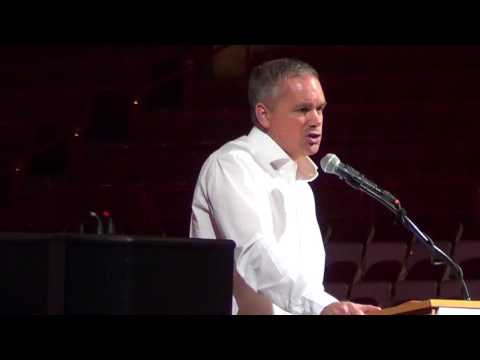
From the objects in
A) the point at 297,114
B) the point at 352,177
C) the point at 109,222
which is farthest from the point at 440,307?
the point at 109,222

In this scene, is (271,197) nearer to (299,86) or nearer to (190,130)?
(299,86)

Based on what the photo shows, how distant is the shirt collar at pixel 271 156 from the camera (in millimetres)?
2123

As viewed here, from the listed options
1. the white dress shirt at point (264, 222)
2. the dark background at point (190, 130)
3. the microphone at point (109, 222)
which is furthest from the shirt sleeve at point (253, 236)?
the dark background at point (190, 130)

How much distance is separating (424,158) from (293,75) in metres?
2.83

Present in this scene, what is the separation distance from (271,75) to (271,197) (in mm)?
245

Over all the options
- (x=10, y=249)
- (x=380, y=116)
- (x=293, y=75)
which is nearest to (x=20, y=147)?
(x=380, y=116)

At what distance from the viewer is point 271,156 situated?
212cm

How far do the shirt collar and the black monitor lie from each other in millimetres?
659

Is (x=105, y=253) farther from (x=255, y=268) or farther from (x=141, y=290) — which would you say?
(x=255, y=268)

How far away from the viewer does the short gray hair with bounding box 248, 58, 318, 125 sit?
2.15 meters

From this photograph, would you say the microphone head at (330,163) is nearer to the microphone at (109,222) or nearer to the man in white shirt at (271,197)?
the man in white shirt at (271,197)

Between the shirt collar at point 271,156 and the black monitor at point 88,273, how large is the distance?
2.16 ft

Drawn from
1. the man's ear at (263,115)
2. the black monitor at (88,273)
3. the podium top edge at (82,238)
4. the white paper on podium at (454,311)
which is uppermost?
the man's ear at (263,115)

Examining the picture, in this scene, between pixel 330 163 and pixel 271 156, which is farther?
pixel 271 156
